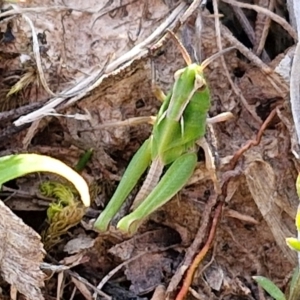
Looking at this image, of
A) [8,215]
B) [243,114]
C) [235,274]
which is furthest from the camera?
[243,114]

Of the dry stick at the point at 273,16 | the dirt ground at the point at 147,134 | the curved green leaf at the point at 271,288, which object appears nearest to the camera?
the curved green leaf at the point at 271,288

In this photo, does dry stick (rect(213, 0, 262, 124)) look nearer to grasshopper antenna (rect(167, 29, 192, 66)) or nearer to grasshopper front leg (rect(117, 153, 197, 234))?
grasshopper antenna (rect(167, 29, 192, 66))

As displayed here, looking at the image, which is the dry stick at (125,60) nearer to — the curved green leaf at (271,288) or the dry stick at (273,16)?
the dry stick at (273,16)

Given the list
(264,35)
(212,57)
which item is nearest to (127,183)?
(212,57)

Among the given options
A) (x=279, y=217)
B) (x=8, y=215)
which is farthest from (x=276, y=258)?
(x=8, y=215)

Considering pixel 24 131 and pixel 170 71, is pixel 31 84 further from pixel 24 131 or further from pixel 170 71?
pixel 170 71

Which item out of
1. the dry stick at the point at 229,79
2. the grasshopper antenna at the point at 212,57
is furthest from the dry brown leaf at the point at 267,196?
the grasshopper antenna at the point at 212,57
